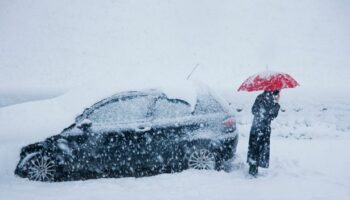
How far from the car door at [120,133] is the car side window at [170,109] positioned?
0.58ft

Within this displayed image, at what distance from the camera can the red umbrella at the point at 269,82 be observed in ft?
18.7

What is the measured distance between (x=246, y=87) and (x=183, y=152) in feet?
5.16

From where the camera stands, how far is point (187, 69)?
1930 centimetres

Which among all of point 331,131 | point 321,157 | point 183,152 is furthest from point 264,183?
point 331,131

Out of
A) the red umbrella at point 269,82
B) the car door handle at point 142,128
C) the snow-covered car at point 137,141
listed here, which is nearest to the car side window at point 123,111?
the snow-covered car at point 137,141

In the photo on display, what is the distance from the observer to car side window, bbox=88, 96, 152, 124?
5.71 metres

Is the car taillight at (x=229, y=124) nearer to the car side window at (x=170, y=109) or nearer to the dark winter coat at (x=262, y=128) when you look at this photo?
the dark winter coat at (x=262, y=128)

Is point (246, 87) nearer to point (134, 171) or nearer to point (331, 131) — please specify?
point (134, 171)

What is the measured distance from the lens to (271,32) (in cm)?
2588

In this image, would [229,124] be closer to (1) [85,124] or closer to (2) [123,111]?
(2) [123,111]

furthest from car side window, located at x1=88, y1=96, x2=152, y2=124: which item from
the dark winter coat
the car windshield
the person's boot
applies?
the person's boot

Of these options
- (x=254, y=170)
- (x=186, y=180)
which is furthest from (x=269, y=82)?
(x=186, y=180)

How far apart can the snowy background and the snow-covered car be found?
0.65ft

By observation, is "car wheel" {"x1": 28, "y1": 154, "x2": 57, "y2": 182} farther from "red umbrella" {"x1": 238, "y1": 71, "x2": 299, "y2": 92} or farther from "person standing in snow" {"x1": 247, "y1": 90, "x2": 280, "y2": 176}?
"red umbrella" {"x1": 238, "y1": 71, "x2": 299, "y2": 92}
